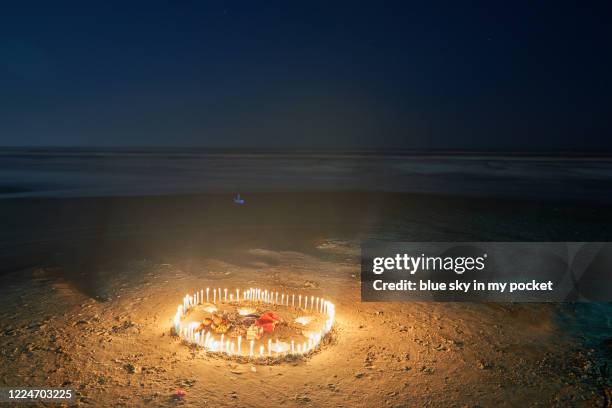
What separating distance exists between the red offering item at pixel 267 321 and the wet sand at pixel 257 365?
0.93 metres

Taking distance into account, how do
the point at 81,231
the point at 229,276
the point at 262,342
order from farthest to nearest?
the point at 81,231
the point at 229,276
the point at 262,342

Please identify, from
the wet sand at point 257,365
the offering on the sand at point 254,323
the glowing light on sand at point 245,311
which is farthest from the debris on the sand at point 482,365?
the glowing light on sand at point 245,311

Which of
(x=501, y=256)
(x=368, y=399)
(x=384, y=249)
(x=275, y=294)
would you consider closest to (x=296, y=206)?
(x=384, y=249)

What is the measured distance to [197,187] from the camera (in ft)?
104

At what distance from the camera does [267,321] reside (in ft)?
24.6

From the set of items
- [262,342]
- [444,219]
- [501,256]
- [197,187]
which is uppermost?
[197,187]

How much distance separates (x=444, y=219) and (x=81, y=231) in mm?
14940

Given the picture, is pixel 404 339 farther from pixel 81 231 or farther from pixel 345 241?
pixel 81 231

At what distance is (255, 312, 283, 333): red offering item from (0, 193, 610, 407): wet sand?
93 cm

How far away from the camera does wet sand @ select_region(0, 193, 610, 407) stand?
19.3ft

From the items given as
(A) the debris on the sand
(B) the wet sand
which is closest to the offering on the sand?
(B) the wet sand

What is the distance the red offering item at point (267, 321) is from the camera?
7.32m

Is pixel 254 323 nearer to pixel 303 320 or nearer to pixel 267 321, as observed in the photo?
pixel 267 321

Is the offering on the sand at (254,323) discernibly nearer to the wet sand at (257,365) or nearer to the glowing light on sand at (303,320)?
the glowing light on sand at (303,320)
